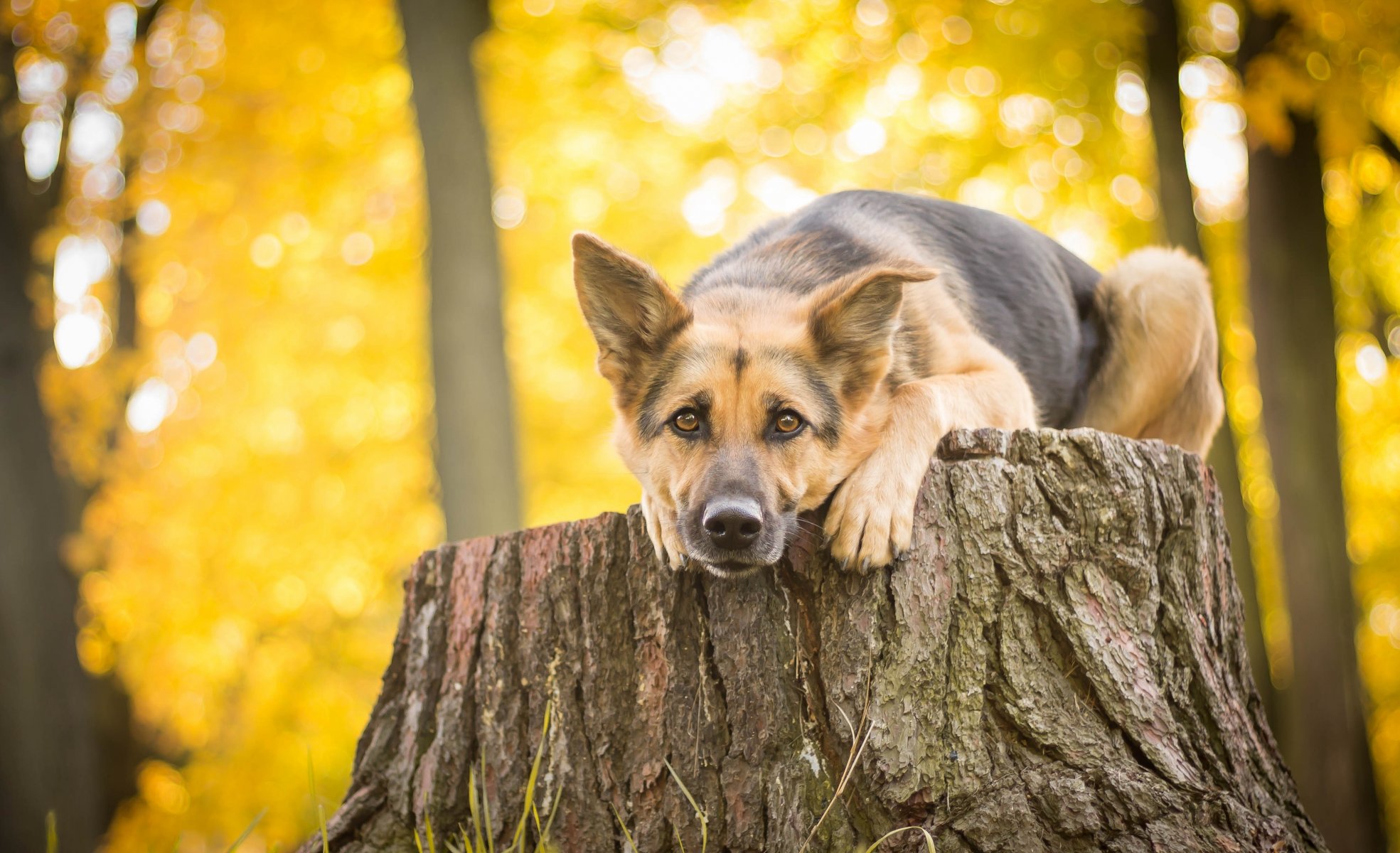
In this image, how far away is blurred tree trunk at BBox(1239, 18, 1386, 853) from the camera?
777 centimetres

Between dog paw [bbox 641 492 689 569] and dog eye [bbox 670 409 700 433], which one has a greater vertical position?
dog eye [bbox 670 409 700 433]

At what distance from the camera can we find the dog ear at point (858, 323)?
357 cm

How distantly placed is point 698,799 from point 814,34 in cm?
780

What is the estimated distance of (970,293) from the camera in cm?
498

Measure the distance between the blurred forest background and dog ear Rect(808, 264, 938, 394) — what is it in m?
3.86

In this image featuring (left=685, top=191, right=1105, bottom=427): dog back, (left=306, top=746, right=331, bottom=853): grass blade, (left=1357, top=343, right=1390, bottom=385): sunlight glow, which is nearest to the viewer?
(left=306, top=746, right=331, bottom=853): grass blade

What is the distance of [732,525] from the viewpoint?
9.93 feet

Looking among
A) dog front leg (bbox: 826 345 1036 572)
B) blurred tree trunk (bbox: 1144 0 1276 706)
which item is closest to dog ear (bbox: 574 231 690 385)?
dog front leg (bbox: 826 345 1036 572)

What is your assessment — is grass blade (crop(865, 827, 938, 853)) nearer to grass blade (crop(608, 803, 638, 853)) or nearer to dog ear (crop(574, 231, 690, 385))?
grass blade (crop(608, 803, 638, 853))

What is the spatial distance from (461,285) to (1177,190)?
19.0ft

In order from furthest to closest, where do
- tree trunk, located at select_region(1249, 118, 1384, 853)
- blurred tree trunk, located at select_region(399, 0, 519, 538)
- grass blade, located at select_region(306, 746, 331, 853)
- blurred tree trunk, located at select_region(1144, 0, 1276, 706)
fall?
blurred tree trunk, located at select_region(399, 0, 519, 538), tree trunk, located at select_region(1249, 118, 1384, 853), blurred tree trunk, located at select_region(1144, 0, 1276, 706), grass blade, located at select_region(306, 746, 331, 853)

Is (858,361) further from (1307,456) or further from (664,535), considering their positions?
(1307,456)

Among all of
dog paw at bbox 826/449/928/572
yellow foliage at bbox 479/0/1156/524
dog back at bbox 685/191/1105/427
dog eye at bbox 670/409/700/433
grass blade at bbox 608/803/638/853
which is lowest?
grass blade at bbox 608/803/638/853

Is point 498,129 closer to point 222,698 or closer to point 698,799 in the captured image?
point 222,698
